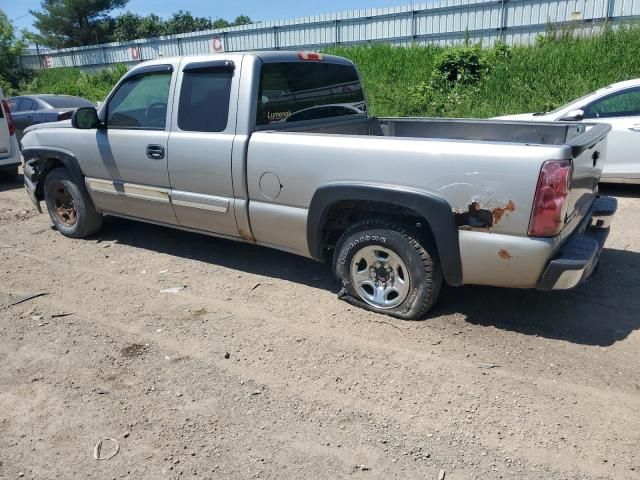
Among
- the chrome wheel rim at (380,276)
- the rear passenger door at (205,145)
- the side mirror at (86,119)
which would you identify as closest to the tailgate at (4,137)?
the side mirror at (86,119)

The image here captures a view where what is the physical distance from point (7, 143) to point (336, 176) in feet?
27.2

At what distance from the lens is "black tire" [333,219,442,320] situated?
151 inches

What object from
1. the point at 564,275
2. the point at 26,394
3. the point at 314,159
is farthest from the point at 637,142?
the point at 26,394

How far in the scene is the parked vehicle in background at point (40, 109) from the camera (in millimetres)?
12727

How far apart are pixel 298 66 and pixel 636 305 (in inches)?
133

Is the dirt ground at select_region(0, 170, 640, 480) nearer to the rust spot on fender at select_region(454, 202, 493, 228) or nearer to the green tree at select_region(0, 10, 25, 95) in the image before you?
the rust spot on fender at select_region(454, 202, 493, 228)

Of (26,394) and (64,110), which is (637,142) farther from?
(64,110)

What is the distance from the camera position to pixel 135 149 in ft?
16.8

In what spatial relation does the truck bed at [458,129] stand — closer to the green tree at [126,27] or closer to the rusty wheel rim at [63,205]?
the rusty wheel rim at [63,205]

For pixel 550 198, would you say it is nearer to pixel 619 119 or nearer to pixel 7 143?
pixel 619 119

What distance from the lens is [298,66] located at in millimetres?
4832

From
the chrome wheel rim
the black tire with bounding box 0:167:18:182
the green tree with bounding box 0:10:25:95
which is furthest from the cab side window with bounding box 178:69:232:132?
the green tree with bounding box 0:10:25:95

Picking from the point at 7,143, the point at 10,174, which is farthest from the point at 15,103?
the point at 7,143

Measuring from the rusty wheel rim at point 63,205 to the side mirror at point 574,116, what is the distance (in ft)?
20.5
